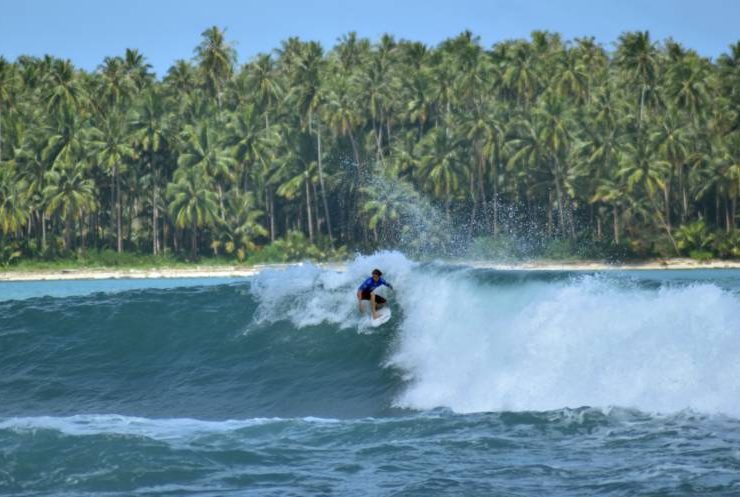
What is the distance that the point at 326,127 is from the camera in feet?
297

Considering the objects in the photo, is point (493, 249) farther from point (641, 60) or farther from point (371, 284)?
point (371, 284)

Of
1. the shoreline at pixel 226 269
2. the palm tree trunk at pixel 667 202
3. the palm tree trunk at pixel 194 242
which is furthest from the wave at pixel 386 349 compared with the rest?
the palm tree trunk at pixel 667 202

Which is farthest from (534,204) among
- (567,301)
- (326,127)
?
(567,301)

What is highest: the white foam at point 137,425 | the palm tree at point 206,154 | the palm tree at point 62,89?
the palm tree at point 62,89

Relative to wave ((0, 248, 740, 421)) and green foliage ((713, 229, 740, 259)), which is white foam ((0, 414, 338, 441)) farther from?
green foliage ((713, 229, 740, 259))

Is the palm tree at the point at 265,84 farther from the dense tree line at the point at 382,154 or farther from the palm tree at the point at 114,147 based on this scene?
the palm tree at the point at 114,147

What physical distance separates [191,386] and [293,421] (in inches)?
188

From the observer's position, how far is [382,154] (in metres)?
89.8

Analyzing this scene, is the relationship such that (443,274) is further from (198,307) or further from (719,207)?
(719,207)

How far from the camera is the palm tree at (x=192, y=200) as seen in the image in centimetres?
7969

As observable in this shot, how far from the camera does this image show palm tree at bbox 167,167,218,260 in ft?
261

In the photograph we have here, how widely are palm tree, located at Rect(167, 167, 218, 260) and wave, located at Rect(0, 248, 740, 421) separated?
52031 mm

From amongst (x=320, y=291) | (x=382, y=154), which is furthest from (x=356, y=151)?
(x=320, y=291)

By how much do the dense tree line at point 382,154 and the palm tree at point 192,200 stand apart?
0.15 m
